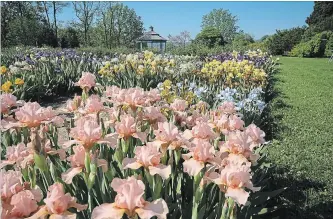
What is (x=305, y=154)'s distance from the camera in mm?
4125

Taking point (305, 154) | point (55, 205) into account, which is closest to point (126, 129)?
point (55, 205)

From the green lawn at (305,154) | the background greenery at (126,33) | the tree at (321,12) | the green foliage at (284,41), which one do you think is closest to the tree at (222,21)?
the background greenery at (126,33)

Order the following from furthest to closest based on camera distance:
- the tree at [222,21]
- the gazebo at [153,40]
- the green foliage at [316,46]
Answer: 1. the tree at [222,21]
2. the gazebo at [153,40]
3. the green foliage at [316,46]

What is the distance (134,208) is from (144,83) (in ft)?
18.7

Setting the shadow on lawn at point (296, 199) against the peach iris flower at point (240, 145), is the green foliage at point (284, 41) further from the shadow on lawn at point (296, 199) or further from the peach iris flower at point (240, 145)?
the peach iris flower at point (240, 145)

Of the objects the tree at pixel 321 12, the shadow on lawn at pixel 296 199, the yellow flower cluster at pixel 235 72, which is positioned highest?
the tree at pixel 321 12

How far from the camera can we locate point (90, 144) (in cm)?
143

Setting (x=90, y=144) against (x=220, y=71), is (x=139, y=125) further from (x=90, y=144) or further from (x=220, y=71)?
(x=220, y=71)

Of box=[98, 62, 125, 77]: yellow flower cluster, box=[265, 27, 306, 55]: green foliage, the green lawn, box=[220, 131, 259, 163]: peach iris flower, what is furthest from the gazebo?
box=[220, 131, 259, 163]: peach iris flower

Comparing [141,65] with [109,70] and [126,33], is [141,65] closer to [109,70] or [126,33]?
[109,70]

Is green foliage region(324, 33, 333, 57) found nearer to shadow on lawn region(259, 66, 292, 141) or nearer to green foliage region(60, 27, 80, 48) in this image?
shadow on lawn region(259, 66, 292, 141)

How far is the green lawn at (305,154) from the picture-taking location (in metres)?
2.93

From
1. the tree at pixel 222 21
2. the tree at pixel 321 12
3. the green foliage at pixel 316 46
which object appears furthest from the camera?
the tree at pixel 222 21

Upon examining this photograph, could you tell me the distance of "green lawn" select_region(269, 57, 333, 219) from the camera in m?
2.93
